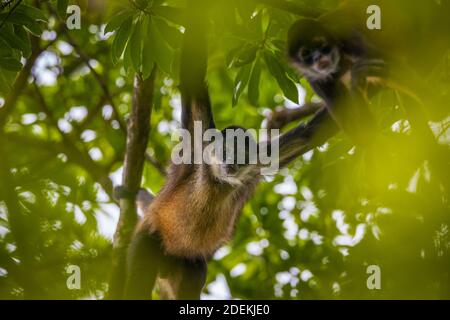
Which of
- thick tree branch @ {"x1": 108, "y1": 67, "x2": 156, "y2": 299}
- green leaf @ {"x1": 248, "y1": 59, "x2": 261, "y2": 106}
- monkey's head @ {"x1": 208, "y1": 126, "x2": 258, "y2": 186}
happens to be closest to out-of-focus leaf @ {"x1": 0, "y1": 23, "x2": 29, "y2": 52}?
thick tree branch @ {"x1": 108, "y1": 67, "x2": 156, "y2": 299}

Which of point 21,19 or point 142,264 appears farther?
point 142,264

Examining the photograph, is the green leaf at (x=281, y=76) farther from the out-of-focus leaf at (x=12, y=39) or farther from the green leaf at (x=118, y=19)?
the out-of-focus leaf at (x=12, y=39)

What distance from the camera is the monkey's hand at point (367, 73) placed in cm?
349

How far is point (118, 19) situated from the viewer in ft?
11.7

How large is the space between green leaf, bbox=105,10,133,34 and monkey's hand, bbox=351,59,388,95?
145 cm

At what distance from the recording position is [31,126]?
6.24 m

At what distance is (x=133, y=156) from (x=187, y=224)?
0.78 meters

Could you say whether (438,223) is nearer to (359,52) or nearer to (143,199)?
(359,52)

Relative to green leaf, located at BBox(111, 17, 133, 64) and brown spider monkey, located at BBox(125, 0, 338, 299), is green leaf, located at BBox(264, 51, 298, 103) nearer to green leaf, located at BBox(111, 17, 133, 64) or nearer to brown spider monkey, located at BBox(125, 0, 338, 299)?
brown spider monkey, located at BBox(125, 0, 338, 299)

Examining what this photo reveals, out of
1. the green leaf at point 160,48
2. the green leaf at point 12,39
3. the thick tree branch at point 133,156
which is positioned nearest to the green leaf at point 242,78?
the green leaf at point 160,48

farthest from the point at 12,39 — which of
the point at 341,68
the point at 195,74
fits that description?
the point at 341,68

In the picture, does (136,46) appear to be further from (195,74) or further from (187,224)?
(187,224)

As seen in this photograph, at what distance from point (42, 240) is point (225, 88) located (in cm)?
350
